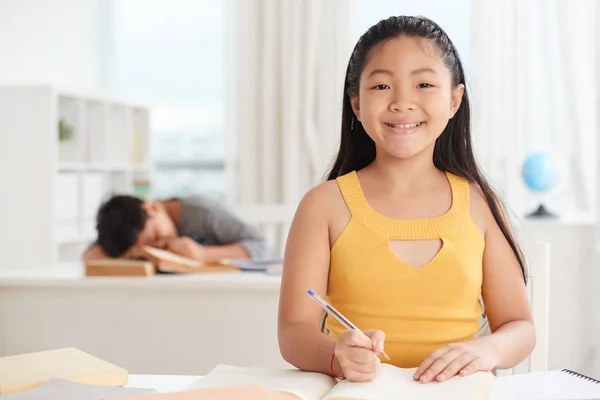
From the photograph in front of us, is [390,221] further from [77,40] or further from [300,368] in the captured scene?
[77,40]

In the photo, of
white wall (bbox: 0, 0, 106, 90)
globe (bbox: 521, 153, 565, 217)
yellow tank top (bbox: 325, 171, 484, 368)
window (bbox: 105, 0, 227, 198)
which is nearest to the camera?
yellow tank top (bbox: 325, 171, 484, 368)

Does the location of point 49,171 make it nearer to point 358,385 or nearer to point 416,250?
point 416,250

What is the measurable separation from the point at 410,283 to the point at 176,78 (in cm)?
470

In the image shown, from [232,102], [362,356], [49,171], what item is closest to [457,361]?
[362,356]

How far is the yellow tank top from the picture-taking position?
1233 millimetres


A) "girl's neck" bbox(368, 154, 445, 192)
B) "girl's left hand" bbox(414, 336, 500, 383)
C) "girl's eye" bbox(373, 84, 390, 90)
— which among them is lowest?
"girl's left hand" bbox(414, 336, 500, 383)

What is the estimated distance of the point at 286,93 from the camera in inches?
209

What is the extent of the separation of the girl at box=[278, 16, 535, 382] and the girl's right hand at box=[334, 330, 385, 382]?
6.2 inches

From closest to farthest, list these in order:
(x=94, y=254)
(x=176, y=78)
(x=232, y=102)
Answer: (x=94, y=254) → (x=232, y=102) → (x=176, y=78)

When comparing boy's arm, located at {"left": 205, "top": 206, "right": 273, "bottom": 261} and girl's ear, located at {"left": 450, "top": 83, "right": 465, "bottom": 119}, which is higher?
girl's ear, located at {"left": 450, "top": 83, "right": 465, "bottom": 119}

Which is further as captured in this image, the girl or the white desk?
the girl

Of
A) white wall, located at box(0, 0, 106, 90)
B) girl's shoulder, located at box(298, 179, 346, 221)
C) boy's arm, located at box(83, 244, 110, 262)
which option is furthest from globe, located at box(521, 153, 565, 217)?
girl's shoulder, located at box(298, 179, 346, 221)

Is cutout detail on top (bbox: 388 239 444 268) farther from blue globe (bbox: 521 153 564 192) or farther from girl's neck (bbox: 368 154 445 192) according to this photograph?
blue globe (bbox: 521 153 564 192)

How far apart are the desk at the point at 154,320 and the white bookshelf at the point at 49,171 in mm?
1932
